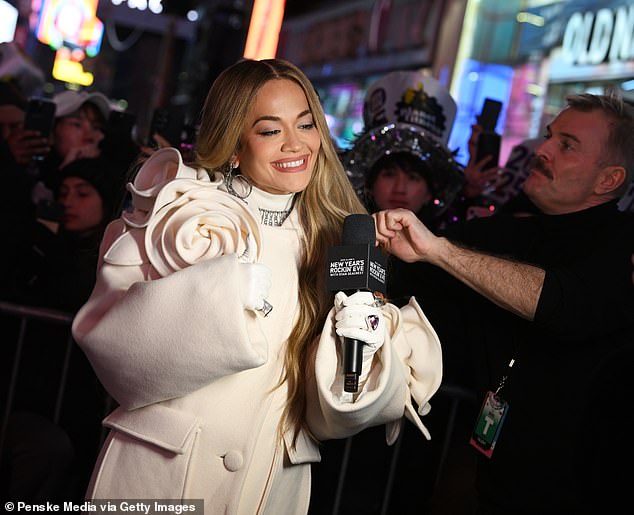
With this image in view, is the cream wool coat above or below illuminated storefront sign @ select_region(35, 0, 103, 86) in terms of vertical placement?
below

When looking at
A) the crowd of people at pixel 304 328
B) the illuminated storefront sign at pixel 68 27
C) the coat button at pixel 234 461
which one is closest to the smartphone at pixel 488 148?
the crowd of people at pixel 304 328

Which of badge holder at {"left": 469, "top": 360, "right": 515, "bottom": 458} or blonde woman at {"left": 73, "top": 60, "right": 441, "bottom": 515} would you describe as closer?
blonde woman at {"left": 73, "top": 60, "right": 441, "bottom": 515}

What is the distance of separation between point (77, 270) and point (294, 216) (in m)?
1.65

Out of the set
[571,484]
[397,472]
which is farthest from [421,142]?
[571,484]

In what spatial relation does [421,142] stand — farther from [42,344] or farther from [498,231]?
[42,344]

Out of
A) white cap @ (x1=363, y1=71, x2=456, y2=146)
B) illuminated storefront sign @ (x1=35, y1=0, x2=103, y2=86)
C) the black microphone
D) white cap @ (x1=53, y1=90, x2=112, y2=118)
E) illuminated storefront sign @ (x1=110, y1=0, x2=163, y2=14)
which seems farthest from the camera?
illuminated storefront sign @ (x1=35, y1=0, x2=103, y2=86)

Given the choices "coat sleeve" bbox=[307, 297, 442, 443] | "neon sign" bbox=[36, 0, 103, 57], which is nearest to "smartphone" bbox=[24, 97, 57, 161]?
"coat sleeve" bbox=[307, 297, 442, 443]

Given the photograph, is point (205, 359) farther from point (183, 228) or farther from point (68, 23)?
point (68, 23)

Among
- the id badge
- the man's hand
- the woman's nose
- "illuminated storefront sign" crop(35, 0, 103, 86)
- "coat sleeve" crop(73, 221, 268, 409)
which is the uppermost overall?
"illuminated storefront sign" crop(35, 0, 103, 86)

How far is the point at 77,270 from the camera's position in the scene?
3.96 meters

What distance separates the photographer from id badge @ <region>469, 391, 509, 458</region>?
2.91 m

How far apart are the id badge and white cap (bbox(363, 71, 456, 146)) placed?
6.10 ft

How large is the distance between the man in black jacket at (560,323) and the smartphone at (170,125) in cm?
208

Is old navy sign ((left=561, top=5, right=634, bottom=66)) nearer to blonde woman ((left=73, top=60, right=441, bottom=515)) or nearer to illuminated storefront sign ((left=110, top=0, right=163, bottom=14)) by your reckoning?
blonde woman ((left=73, top=60, right=441, bottom=515))
